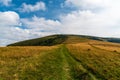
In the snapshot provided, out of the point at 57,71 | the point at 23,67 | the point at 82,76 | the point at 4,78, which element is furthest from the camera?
the point at 23,67

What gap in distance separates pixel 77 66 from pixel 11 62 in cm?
1358

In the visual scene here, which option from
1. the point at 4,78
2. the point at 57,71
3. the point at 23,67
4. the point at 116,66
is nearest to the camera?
the point at 4,78

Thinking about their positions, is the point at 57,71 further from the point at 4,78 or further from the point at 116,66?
the point at 116,66

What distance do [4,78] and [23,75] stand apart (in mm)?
3219

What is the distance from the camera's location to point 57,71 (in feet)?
114

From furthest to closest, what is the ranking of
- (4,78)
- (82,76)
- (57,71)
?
(57,71), (82,76), (4,78)

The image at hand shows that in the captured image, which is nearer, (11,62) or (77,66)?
(77,66)

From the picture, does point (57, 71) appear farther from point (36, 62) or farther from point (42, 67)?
point (36, 62)

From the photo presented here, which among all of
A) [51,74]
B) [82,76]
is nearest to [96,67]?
[82,76]

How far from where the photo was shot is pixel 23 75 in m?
32.2

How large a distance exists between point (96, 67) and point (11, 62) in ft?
56.3

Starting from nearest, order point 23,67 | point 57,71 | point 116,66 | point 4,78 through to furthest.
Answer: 1. point 4,78
2. point 57,71
3. point 23,67
4. point 116,66

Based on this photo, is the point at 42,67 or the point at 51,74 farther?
the point at 42,67

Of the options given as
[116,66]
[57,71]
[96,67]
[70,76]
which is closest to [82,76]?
[70,76]
